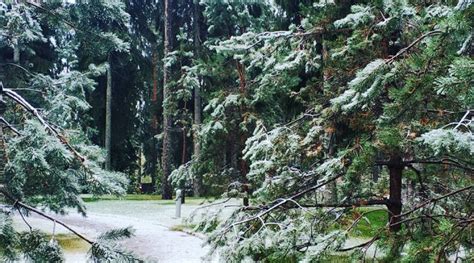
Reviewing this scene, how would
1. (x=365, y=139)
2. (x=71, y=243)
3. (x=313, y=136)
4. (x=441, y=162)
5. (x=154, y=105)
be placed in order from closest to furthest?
(x=365, y=139) < (x=441, y=162) < (x=313, y=136) < (x=71, y=243) < (x=154, y=105)

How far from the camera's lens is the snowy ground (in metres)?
7.88

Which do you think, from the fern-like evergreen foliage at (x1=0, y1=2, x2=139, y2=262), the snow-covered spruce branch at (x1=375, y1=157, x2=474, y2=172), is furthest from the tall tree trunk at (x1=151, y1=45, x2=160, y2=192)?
the snow-covered spruce branch at (x1=375, y1=157, x2=474, y2=172)

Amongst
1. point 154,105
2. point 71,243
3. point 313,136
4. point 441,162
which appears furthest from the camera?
point 154,105

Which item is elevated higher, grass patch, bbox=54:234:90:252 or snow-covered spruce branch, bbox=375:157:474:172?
snow-covered spruce branch, bbox=375:157:474:172

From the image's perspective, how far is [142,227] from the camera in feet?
35.1

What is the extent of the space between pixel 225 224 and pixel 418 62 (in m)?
2.54

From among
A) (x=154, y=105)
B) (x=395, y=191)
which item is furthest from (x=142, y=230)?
(x=154, y=105)

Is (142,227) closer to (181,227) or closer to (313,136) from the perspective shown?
(181,227)

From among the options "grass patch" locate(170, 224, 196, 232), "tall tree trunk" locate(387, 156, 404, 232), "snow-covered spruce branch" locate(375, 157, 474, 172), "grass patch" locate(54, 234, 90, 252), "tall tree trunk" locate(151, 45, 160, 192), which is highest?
"tall tree trunk" locate(151, 45, 160, 192)

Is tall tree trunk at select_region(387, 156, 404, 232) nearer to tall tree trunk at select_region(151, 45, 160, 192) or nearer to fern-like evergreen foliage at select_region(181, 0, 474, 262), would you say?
fern-like evergreen foliage at select_region(181, 0, 474, 262)

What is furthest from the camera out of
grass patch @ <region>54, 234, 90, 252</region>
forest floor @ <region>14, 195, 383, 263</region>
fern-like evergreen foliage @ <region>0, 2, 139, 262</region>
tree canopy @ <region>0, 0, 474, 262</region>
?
grass patch @ <region>54, 234, 90, 252</region>

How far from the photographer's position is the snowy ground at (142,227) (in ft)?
25.9

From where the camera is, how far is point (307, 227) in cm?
426

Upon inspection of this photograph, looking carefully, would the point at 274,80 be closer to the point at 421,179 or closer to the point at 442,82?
the point at 421,179
